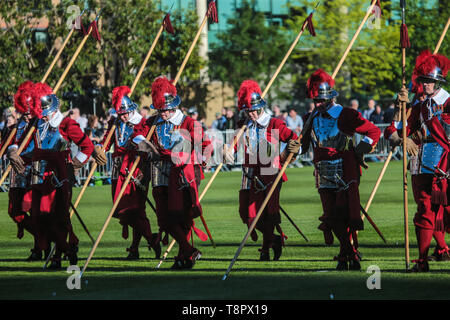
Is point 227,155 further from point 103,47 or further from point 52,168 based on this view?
point 103,47

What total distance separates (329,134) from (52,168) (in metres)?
3.18

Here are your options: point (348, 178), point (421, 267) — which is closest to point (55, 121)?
point (348, 178)

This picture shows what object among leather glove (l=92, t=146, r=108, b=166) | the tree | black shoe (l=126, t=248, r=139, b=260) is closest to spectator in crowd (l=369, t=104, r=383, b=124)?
the tree

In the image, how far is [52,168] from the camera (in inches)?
496

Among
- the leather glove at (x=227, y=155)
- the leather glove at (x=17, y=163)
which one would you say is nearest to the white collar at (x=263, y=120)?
the leather glove at (x=227, y=155)

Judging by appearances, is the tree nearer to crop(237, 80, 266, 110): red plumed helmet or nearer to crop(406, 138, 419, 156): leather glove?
crop(237, 80, 266, 110): red plumed helmet

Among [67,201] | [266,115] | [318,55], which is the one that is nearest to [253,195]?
[266,115]

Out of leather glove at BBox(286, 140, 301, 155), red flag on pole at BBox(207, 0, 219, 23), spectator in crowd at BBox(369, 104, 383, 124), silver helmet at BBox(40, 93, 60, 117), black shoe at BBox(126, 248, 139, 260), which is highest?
red flag on pole at BBox(207, 0, 219, 23)

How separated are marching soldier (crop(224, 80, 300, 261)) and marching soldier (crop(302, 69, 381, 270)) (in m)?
1.26

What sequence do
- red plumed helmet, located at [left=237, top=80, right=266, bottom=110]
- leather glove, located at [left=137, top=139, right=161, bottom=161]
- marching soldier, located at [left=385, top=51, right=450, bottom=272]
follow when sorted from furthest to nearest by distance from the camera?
red plumed helmet, located at [left=237, top=80, right=266, bottom=110]
leather glove, located at [left=137, top=139, right=161, bottom=161]
marching soldier, located at [left=385, top=51, right=450, bottom=272]

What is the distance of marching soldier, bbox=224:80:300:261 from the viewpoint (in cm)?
1341
